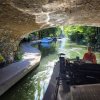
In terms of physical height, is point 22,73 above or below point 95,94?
below

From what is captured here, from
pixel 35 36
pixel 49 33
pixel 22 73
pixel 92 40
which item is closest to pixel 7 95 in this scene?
pixel 22 73

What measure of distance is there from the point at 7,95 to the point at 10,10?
3860 mm

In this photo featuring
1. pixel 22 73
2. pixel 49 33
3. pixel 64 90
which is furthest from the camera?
pixel 49 33

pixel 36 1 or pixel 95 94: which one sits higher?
pixel 36 1

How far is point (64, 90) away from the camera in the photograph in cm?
511

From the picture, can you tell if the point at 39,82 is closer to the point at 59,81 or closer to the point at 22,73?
the point at 22,73

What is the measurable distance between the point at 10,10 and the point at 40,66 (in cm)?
880

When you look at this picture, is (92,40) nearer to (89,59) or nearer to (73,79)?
(89,59)

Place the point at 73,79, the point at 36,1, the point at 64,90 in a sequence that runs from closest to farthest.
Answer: the point at 36,1 < the point at 64,90 < the point at 73,79

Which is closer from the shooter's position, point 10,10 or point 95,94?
point 95,94

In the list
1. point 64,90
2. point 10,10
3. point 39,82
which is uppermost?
point 10,10

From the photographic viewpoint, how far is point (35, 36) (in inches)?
1247

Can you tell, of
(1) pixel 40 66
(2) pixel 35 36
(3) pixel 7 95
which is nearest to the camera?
(3) pixel 7 95

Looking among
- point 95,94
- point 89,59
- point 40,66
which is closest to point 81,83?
point 95,94
